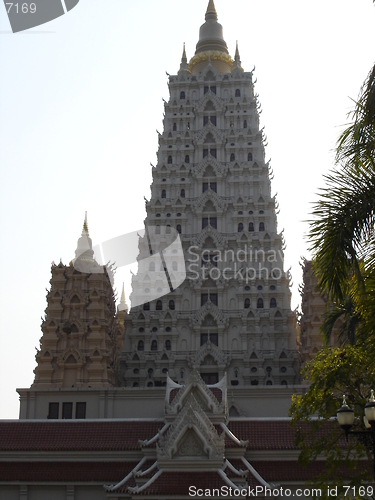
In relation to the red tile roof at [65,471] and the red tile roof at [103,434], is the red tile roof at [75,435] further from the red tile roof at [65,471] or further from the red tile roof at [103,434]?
the red tile roof at [65,471]

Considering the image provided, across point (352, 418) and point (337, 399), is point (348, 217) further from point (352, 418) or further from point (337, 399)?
point (337, 399)

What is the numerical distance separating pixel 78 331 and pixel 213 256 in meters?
13.3

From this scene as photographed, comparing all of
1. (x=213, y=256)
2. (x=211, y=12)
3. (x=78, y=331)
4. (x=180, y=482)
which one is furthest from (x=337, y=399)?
(x=211, y=12)

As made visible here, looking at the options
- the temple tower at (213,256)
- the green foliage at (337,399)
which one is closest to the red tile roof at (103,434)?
the green foliage at (337,399)

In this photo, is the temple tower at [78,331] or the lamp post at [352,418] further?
Answer: the temple tower at [78,331]

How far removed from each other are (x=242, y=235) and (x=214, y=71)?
18.3 meters

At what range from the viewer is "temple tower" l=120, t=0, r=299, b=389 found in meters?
56.8

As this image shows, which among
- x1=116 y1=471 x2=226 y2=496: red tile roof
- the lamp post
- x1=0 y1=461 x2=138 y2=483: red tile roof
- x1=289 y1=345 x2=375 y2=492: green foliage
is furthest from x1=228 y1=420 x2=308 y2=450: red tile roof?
the lamp post

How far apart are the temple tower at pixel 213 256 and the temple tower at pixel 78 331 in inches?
90.4

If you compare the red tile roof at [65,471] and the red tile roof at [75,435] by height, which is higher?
the red tile roof at [75,435]

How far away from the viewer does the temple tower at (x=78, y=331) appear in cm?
5581

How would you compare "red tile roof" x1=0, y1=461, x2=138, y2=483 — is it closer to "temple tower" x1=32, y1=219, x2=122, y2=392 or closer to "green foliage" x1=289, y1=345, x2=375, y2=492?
"green foliage" x1=289, y1=345, x2=375, y2=492

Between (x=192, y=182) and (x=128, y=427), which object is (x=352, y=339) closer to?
(x=128, y=427)

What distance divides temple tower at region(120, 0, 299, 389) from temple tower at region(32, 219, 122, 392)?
7.54 feet
